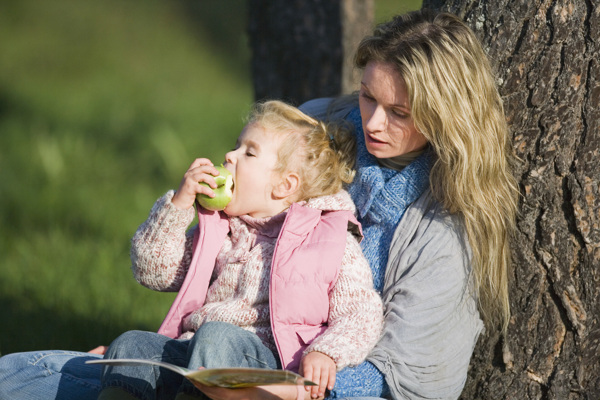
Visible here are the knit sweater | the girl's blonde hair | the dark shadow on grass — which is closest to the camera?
the knit sweater

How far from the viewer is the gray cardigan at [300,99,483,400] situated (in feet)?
8.69

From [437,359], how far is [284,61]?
3.01 meters

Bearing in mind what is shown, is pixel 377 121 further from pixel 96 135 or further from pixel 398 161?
pixel 96 135

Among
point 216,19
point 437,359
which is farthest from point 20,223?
point 216,19

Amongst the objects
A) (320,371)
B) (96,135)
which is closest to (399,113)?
(320,371)

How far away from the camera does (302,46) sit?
528cm

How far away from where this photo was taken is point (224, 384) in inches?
88.4

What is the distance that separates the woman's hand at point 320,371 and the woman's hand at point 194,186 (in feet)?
2.31

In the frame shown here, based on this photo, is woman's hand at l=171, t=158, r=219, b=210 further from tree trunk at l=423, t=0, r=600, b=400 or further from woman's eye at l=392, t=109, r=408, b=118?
tree trunk at l=423, t=0, r=600, b=400

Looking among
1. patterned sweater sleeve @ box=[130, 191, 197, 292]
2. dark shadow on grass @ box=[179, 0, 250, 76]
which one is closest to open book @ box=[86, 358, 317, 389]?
patterned sweater sleeve @ box=[130, 191, 197, 292]

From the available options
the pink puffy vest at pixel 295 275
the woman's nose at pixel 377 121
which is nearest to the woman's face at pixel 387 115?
the woman's nose at pixel 377 121

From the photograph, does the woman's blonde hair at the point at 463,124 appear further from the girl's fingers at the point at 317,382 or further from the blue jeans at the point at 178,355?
the blue jeans at the point at 178,355

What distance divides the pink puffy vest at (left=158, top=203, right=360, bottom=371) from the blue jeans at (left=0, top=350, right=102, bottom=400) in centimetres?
35

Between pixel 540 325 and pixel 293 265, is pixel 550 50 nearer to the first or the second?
pixel 540 325
